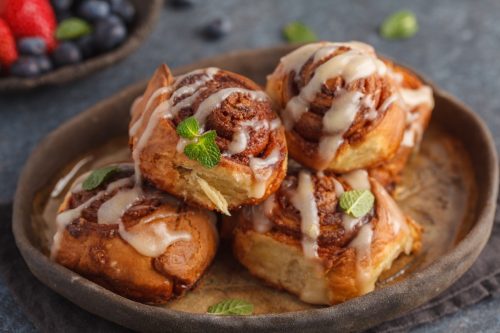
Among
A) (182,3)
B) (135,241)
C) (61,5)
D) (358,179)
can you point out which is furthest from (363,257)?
(182,3)

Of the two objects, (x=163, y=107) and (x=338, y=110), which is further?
(x=338, y=110)

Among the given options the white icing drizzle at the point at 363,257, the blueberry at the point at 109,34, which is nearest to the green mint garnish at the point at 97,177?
the white icing drizzle at the point at 363,257

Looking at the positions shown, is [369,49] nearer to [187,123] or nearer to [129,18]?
[187,123]

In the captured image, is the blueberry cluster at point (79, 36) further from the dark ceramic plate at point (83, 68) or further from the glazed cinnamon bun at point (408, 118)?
the glazed cinnamon bun at point (408, 118)

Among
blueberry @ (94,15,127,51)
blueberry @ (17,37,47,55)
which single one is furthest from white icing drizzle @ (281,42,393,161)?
blueberry @ (17,37,47,55)

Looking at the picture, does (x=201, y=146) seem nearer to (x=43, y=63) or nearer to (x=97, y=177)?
(x=97, y=177)

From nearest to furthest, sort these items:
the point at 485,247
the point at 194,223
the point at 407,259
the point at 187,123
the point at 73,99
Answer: the point at 187,123 → the point at 194,223 → the point at 407,259 → the point at 485,247 → the point at 73,99

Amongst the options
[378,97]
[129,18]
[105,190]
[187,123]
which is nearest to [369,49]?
[378,97]
